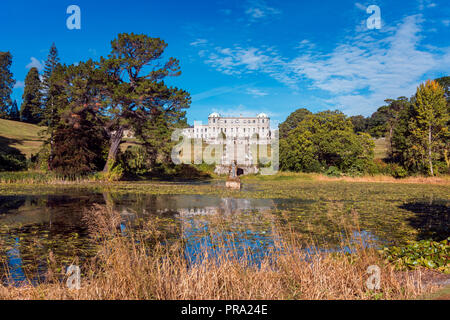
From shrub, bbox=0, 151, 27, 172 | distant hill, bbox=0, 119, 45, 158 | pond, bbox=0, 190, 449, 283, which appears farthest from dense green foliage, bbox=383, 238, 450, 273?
distant hill, bbox=0, 119, 45, 158

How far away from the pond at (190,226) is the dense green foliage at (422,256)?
95cm

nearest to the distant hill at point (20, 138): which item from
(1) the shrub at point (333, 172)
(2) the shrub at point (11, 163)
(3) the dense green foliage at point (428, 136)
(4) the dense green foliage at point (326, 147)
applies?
(2) the shrub at point (11, 163)

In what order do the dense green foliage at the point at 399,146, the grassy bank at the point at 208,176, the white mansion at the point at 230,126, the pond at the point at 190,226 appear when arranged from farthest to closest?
the white mansion at the point at 230,126
the dense green foliage at the point at 399,146
the grassy bank at the point at 208,176
the pond at the point at 190,226

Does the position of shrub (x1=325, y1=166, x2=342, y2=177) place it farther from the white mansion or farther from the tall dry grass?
the white mansion

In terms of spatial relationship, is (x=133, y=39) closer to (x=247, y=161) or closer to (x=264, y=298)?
(x=247, y=161)

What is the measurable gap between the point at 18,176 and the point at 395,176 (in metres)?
43.0

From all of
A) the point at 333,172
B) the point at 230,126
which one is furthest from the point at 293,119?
the point at 333,172

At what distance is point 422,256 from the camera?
6914 millimetres

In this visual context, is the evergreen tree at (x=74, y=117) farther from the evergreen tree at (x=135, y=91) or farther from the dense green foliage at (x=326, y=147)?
the dense green foliage at (x=326, y=147)

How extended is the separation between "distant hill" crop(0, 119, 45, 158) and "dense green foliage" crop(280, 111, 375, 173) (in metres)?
37.3

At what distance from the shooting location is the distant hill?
44656 mm

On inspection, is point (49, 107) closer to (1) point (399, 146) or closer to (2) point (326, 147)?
(2) point (326, 147)

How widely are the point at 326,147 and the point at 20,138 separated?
49.6 m

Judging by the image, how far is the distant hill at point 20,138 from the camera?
44656 mm
